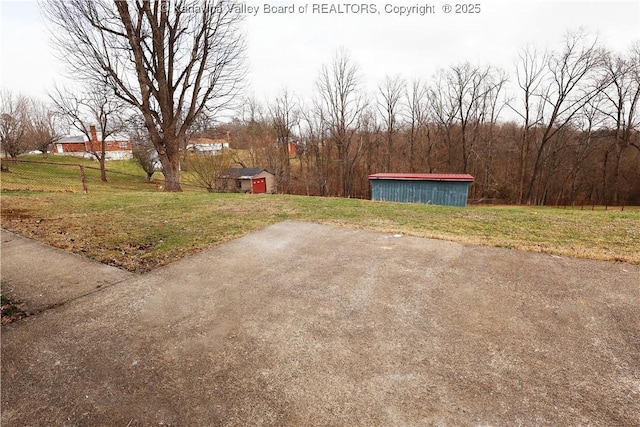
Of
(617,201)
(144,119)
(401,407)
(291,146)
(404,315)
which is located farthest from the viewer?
(291,146)

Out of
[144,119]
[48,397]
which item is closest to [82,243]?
[48,397]

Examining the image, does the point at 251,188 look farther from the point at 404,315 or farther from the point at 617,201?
the point at 617,201

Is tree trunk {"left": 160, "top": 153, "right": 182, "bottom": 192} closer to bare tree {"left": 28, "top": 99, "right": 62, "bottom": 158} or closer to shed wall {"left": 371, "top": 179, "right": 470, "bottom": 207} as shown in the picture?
shed wall {"left": 371, "top": 179, "right": 470, "bottom": 207}

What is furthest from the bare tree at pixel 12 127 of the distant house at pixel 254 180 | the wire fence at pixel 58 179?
the distant house at pixel 254 180

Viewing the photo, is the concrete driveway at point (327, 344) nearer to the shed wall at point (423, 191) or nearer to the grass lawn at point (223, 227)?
the grass lawn at point (223, 227)

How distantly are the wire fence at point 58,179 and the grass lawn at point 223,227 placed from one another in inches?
257

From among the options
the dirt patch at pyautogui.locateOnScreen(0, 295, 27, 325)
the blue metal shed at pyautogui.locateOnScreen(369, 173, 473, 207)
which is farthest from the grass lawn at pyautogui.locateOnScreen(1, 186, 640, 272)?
the blue metal shed at pyautogui.locateOnScreen(369, 173, 473, 207)

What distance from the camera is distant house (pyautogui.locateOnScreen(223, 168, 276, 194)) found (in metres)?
31.6

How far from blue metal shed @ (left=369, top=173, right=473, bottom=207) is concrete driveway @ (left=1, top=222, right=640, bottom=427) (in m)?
12.0

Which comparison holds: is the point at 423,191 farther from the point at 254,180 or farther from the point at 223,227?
the point at 254,180

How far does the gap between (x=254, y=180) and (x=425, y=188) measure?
68.4 feet

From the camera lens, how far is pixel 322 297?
2975 mm

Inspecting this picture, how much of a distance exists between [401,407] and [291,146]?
34.1 m

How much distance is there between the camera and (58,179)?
18312 millimetres
